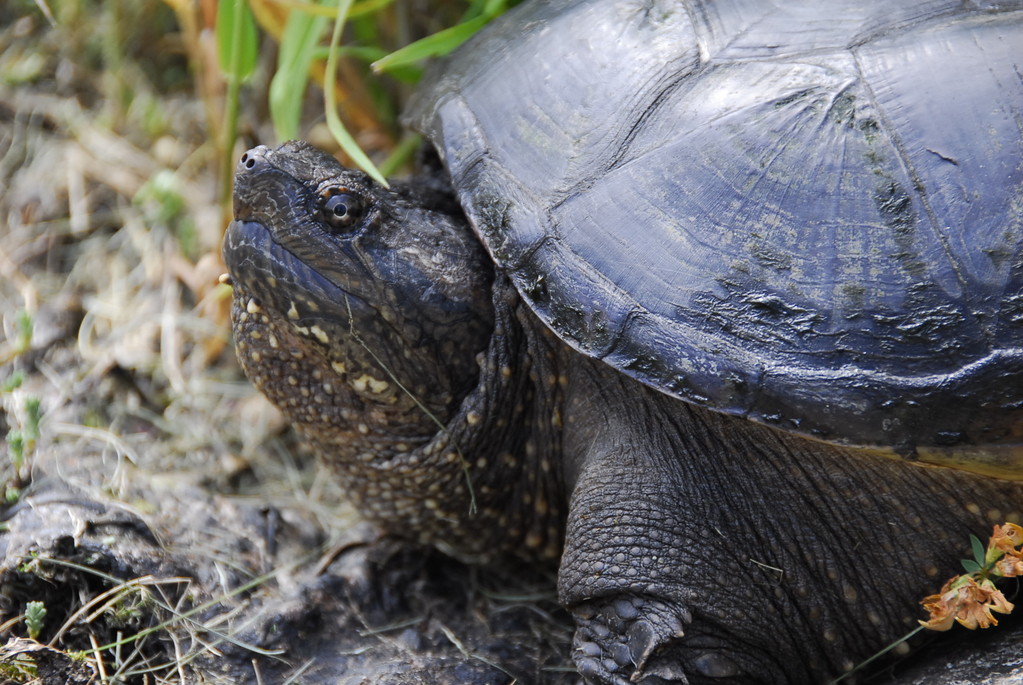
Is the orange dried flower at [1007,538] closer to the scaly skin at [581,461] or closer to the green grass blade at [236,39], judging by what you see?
the scaly skin at [581,461]

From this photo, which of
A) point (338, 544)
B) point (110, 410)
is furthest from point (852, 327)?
point (110, 410)

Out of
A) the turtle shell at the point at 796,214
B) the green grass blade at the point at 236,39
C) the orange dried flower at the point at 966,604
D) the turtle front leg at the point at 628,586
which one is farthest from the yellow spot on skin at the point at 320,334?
the orange dried flower at the point at 966,604

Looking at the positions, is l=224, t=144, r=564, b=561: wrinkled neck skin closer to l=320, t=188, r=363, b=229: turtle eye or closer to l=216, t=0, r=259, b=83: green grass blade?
l=320, t=188, r=363, b=229: turtle eye

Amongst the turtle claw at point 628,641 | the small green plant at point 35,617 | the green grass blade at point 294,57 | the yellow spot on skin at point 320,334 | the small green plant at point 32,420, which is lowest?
the small green plant at point 35,617

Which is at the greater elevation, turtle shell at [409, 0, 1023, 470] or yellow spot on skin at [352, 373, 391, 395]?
turtle shell at [409, 0, 1023, 470]

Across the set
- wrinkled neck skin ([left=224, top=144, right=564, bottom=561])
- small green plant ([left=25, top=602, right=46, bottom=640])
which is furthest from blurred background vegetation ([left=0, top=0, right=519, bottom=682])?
wrinkled neck skin ([left=224, top=144, right=564, bottom=561])

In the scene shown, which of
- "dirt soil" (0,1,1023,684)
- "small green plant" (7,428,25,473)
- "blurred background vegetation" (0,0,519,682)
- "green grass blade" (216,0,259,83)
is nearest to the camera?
"dirt soil" (0,1,1023,684)

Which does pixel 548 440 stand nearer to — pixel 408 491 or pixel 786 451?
pixel 408 491

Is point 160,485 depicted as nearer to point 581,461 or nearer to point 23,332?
point 23,332
